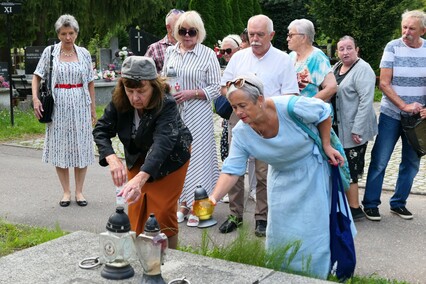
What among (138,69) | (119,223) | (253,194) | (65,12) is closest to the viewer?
(119,223)

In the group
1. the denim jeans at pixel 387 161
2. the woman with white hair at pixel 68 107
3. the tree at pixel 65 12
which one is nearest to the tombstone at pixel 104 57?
the tree at pixel 65 12

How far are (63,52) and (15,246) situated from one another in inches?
90.8

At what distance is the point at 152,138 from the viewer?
3883mm

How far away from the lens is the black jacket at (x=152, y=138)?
3730mm

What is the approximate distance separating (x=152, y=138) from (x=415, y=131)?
301cm

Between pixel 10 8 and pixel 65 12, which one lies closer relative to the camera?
pixel 10 8

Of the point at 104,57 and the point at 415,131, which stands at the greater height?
the point at 104,57

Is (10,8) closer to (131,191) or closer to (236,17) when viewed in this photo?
(131,191)

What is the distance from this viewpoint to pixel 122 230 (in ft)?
10.0

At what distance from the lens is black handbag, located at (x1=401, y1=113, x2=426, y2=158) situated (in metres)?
5.88

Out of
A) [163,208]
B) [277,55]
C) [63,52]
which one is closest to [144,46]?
[63,52]

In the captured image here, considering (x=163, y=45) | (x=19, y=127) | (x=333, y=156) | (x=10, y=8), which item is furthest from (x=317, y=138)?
(x=10, y=8)

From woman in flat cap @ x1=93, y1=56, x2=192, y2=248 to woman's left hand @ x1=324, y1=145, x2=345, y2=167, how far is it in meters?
0.89

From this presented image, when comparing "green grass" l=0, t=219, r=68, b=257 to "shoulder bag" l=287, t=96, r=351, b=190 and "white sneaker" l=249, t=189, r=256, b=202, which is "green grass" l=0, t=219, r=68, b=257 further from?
"shoulder bag" l=287, t=96, r=351, b=190
